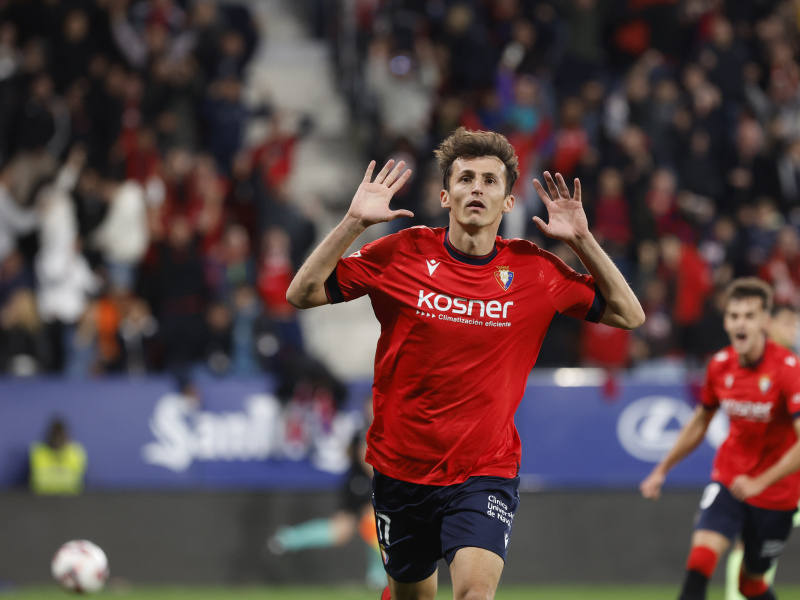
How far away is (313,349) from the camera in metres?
13.9

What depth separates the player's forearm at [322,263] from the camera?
195 inches

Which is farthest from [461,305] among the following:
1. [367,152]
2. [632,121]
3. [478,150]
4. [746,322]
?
[632,121]

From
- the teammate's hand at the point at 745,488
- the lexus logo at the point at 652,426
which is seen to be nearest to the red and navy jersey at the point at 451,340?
the teammate's hand at the point at 745,488

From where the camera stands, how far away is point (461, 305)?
201 inches

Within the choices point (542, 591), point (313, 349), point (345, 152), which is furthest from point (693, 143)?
point (542, 591)

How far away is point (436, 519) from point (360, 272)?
118cm

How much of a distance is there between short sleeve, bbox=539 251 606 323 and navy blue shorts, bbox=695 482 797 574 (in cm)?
243

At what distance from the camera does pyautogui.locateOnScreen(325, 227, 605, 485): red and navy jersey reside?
5102 millimetres

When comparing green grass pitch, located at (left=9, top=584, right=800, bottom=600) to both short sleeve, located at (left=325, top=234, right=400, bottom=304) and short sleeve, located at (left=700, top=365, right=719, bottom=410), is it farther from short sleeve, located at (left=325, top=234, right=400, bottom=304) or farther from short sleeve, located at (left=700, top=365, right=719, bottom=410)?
short sleeve, located at (left=325, top=234, right=400, bottom=304)

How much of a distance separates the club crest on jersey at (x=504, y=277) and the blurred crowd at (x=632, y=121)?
7545 millimetres

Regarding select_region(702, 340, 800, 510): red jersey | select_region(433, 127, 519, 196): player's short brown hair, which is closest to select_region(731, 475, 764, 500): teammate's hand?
select_region(702, 340, 800, 510): red jersey

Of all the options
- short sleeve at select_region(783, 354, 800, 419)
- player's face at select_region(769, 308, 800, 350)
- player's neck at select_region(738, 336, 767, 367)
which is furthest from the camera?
player's face at select_region(769, 308, 800, 350)

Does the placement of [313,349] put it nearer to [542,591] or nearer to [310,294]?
[542,591]

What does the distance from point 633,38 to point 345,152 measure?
14.9 feet
